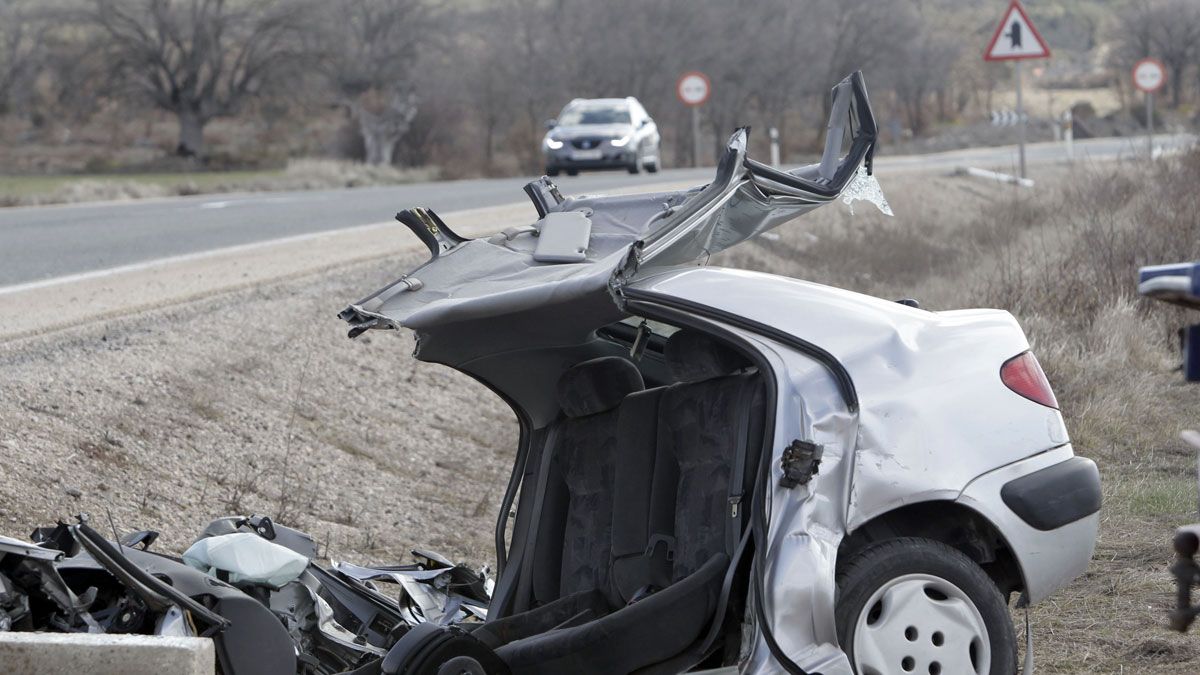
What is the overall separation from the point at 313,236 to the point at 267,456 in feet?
25.7

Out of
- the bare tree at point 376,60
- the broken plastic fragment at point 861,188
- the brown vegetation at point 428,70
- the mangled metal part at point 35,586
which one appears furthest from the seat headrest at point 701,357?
the bare tree at point 376,60

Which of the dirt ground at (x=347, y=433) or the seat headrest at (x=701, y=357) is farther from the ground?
the seat headrest at (x=701, y=357)

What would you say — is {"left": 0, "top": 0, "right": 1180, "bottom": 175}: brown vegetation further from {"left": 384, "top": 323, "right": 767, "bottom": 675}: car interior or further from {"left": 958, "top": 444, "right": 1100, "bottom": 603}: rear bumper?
{"left": 958, "top": 444, "right": 1100, "bottom": 603}: rear bumper

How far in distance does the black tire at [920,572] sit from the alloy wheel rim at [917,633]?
0.02 m

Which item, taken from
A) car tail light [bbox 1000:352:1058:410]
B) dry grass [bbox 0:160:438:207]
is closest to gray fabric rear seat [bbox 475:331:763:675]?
car tail light [bbox 1000:352:1058:410]

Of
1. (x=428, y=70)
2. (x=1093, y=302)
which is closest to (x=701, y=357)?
(x=1093, y=302)

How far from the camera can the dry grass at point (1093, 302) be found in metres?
5.62

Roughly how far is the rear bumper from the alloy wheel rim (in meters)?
0.25

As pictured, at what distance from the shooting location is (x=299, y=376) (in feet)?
33.2

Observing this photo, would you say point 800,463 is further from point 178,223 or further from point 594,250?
point 178,223

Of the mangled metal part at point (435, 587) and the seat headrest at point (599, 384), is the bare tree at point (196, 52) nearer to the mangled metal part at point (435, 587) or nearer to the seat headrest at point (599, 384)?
the mangled metal part at point (435, 587)

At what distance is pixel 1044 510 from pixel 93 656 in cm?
254

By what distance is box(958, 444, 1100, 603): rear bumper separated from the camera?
4.11 m

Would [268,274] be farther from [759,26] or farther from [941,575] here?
[759,26]
